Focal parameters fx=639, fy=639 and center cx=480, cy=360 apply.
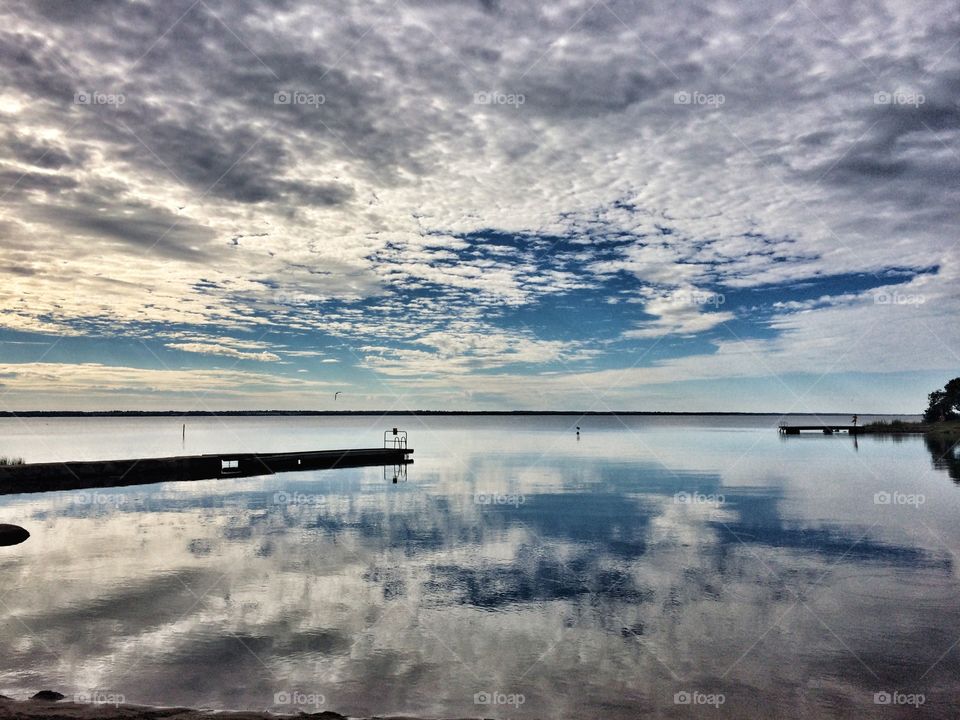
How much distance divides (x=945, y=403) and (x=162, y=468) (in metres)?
160

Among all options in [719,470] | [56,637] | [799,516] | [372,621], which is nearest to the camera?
[56,637]

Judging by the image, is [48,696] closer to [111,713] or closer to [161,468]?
[111,713]

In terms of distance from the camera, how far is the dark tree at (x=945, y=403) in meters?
140

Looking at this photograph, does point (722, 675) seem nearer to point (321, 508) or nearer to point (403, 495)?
point (321, 508)

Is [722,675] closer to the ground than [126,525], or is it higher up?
closer to the ground

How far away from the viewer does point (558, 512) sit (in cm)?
3306

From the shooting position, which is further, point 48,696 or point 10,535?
point 10,535

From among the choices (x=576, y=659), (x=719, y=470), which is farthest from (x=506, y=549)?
(x=719, y=470)

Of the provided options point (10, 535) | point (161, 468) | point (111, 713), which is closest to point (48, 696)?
point (111, 713)

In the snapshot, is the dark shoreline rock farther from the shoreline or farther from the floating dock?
the floating dock

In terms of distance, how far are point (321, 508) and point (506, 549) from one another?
1508 centimetres

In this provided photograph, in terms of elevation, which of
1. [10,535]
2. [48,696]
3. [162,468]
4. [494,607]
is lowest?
[494,607]

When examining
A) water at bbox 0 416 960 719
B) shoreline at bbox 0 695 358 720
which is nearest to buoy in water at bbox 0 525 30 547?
water at bbox 0 416 960 719

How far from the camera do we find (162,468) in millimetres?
51094
